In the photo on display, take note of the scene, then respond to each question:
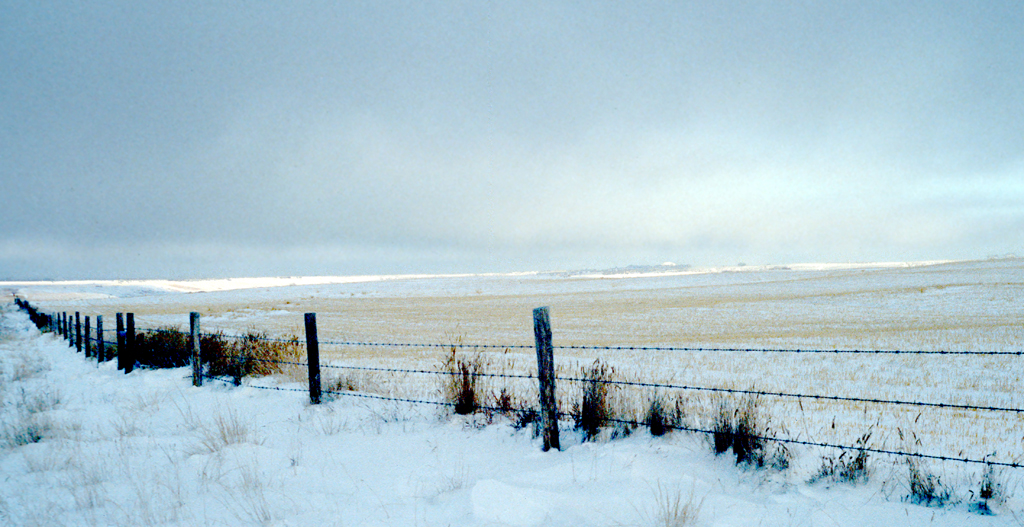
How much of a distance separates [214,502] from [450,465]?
2.02m

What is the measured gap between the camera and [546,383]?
5.44m

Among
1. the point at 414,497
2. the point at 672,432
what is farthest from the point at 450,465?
the point at 672,432

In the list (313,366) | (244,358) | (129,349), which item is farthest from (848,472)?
(129,349)

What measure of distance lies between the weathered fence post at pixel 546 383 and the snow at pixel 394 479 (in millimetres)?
225

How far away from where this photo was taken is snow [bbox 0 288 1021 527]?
402cm

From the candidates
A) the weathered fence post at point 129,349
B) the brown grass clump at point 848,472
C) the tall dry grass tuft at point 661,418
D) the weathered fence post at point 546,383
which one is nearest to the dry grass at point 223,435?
the weathered fence post at point 546,383

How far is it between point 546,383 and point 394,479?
67.9 inches

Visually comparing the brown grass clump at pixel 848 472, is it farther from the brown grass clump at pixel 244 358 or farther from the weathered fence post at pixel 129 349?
the weathered fence post at pixel 129 349

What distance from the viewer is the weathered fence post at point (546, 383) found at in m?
5.40

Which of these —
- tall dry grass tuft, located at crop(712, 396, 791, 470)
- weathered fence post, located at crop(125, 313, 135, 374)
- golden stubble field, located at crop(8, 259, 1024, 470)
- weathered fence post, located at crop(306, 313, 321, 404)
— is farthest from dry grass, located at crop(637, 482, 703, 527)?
weathered fence post, located at crop(125, 313, 135, 374)

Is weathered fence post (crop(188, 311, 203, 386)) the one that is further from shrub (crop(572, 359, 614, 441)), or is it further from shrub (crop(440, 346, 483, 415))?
shrub (crop(572, 359, 614, 441))

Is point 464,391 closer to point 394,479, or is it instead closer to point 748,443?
point 394,479

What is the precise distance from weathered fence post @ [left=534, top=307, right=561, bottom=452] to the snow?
0.23 meters

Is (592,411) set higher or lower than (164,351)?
lower
